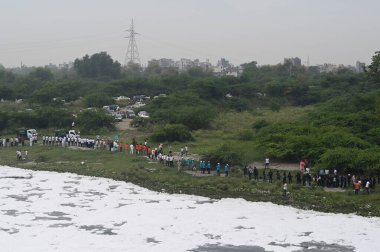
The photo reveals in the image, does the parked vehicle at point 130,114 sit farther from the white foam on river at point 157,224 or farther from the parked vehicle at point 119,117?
the white foam on river at point 157,224

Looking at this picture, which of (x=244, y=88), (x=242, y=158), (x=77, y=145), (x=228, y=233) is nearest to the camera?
(x=228, y=233)

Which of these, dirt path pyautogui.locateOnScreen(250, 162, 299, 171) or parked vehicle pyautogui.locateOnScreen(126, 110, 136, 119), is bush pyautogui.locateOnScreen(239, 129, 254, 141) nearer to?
dirt path pyautogui.locateOnScreen(250, 162, 299, 171)

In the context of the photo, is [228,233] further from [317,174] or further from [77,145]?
[77,145]

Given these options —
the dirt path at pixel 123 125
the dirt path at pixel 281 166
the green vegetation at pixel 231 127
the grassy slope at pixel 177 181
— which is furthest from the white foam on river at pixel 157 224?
the dirt path at pixel 123 125

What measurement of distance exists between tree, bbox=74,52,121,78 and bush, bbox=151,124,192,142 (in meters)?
82.8

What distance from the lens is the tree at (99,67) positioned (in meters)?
121

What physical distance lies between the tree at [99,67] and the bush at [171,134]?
82814mm

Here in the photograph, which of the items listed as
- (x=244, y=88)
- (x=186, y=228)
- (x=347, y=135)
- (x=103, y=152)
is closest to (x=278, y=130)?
(x=347, y=135)

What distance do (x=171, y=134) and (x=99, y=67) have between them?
86.7 meters

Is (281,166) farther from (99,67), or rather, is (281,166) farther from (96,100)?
(99,67)

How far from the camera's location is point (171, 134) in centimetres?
3941

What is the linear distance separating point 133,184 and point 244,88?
4957 cm

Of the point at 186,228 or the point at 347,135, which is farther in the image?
the point at 347,135

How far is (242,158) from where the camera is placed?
100 feet
